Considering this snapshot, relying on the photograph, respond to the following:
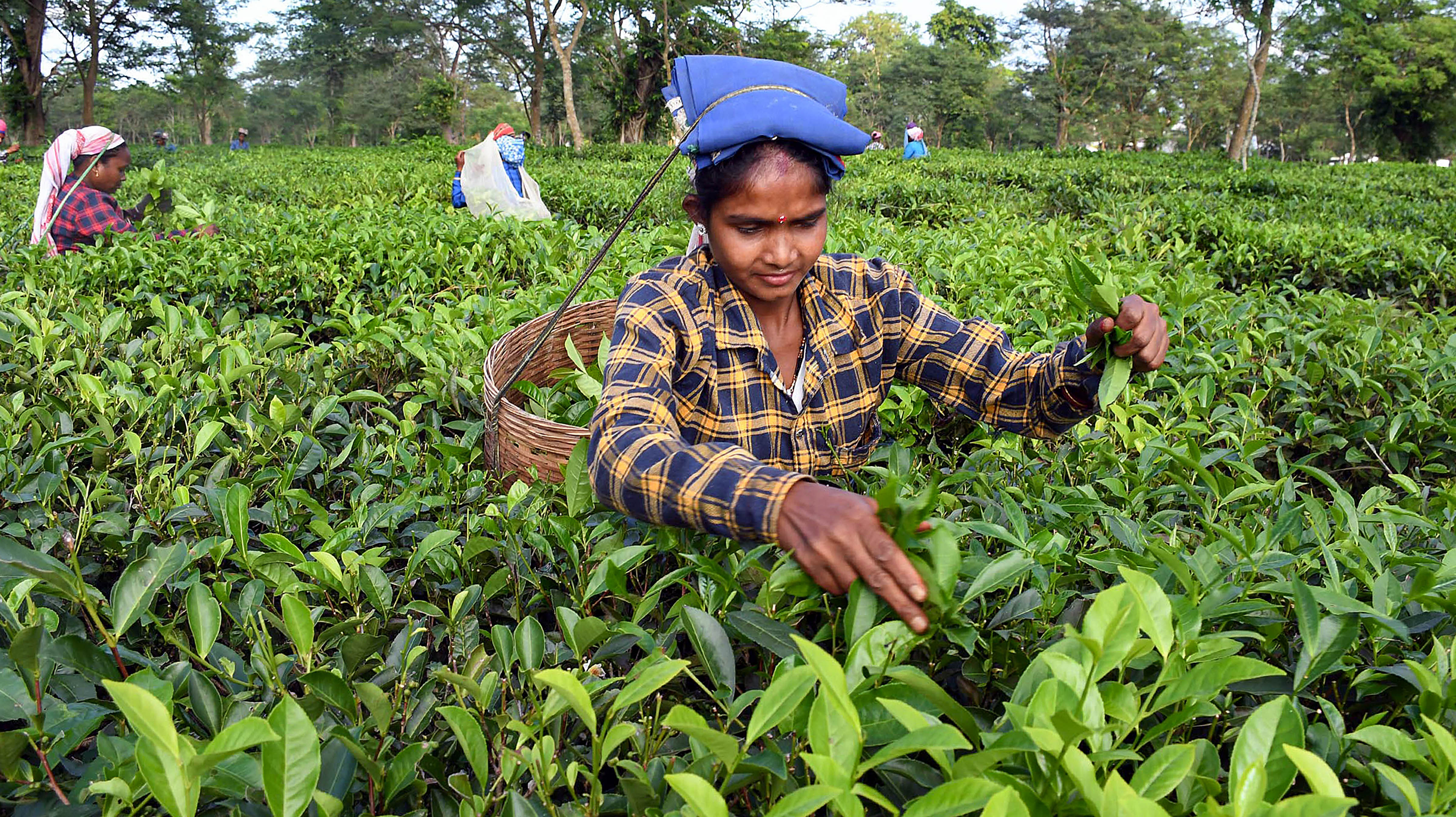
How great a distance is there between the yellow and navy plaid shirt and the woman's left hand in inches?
4.7

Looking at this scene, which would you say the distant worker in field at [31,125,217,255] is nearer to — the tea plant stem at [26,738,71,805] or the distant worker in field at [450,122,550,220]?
the distant worker in field at [450,122,550,220]

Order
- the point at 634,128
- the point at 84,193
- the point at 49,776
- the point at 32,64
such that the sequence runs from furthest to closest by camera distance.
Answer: the point at 634,128
the point at 32,64
the point at 84,193
the point at 49,776

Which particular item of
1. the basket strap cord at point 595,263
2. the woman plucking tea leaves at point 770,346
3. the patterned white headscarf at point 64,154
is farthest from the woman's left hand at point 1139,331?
the patterned white headscarf at point 64,154

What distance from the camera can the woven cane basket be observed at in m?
1.72

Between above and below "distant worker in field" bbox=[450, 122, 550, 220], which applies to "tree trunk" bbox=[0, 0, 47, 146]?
above

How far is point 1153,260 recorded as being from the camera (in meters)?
3.85

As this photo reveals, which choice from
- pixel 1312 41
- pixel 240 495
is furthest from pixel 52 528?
pixel 1312 41

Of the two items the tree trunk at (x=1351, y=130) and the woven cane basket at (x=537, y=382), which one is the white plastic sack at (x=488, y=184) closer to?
the woven cane basket at (x=537, y=382)

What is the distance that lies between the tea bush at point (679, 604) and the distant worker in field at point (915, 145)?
1364cm

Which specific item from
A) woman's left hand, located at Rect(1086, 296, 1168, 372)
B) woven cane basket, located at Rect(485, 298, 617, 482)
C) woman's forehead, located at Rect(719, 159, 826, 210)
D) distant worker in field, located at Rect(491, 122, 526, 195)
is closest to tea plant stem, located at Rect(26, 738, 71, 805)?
woven cane basket, located at Rect(485, 298, 617, 482)

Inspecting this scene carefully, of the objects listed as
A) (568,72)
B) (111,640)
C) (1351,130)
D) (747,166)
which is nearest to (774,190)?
(747,166)

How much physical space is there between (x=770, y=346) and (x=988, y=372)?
0.45 meters

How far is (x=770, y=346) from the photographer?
5.85 ft

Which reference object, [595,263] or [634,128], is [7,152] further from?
[634,128]
